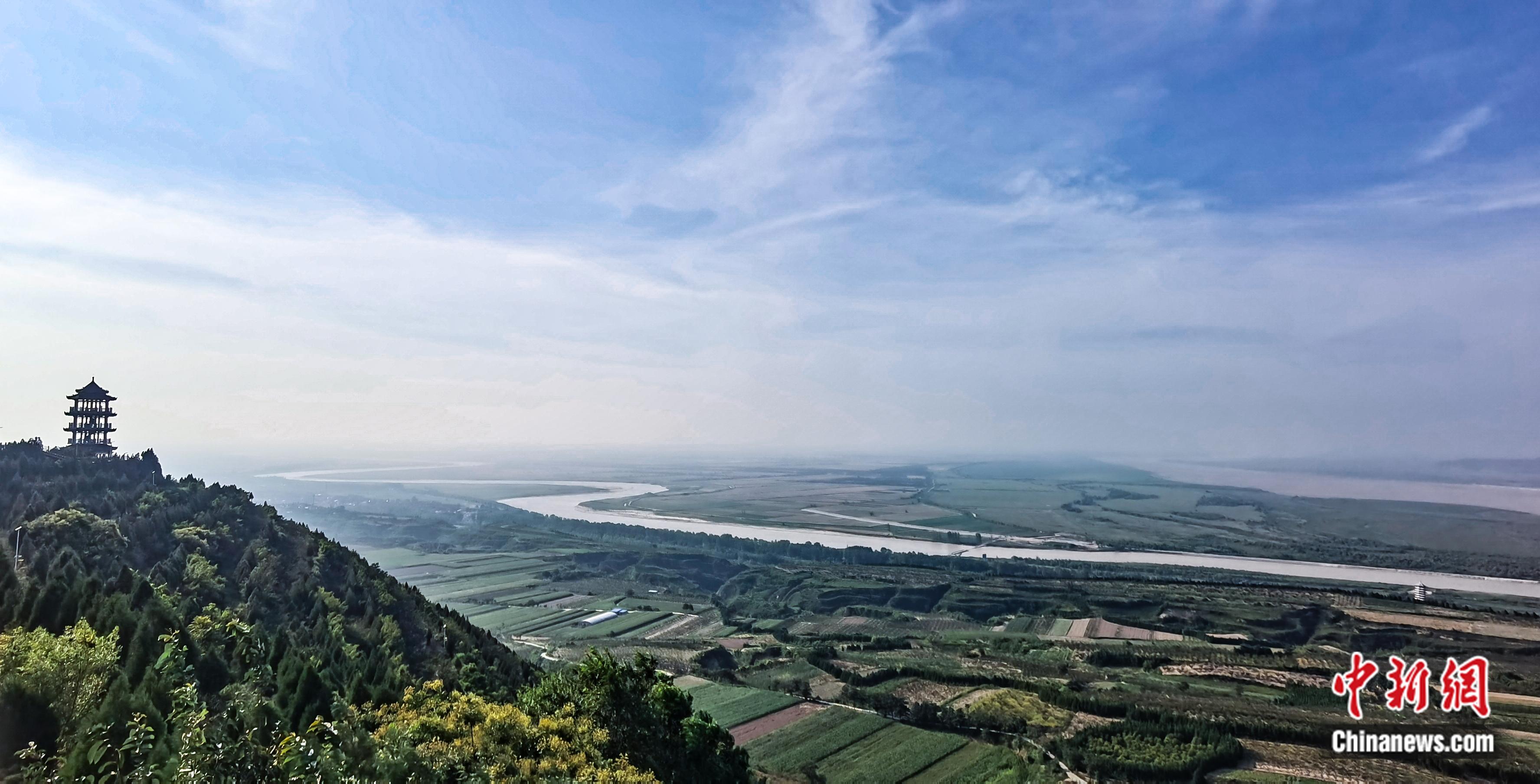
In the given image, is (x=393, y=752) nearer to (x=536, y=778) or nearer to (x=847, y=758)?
(x=536, y=778)

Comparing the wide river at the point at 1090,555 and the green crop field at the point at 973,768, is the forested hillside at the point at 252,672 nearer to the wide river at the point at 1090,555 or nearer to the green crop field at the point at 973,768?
the green crop field at the point at 973,768

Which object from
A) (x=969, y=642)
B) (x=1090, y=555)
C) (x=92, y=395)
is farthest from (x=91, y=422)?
(x=1090, y=555)

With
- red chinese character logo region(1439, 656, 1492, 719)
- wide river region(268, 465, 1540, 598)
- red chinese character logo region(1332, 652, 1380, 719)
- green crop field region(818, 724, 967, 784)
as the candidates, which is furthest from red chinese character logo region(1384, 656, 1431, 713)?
wide river region(268, 465, 1540, 598)

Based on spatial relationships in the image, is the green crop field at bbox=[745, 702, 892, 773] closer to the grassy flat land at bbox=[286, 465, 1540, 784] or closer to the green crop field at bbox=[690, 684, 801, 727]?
the grassy flat land at bbox=[286, 465, 1540, 784]

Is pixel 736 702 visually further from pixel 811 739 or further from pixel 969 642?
pixel 969 642

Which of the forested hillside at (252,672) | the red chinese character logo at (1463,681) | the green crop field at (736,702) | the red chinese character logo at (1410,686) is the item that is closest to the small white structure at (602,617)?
the green crop field at (736,702)
